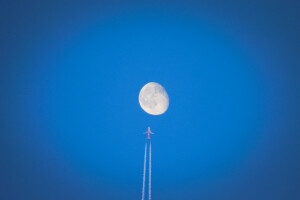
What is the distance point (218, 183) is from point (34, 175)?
34.0 ft

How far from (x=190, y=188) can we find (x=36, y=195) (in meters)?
8.30

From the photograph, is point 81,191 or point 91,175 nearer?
point 81,191

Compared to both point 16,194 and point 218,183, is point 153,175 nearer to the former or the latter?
point 218,183

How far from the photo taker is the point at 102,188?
14.6 metres

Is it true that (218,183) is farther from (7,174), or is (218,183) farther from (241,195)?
(7,174)

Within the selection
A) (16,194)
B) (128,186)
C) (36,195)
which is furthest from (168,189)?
(16,194)

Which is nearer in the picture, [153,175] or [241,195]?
[241,195]

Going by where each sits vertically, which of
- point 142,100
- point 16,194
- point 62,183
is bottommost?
point 16,194

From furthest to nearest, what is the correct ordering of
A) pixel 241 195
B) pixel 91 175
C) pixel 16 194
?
pixel 91 175
pixel 241 195
pixel 16 194

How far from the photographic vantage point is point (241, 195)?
46.1ft

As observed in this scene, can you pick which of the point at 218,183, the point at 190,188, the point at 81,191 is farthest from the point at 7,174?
the point at 218,183

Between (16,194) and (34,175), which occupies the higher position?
(34,175)

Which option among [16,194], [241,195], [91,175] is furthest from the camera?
[91,175]

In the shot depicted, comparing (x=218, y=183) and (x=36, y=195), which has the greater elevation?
(x=218, y=183)
